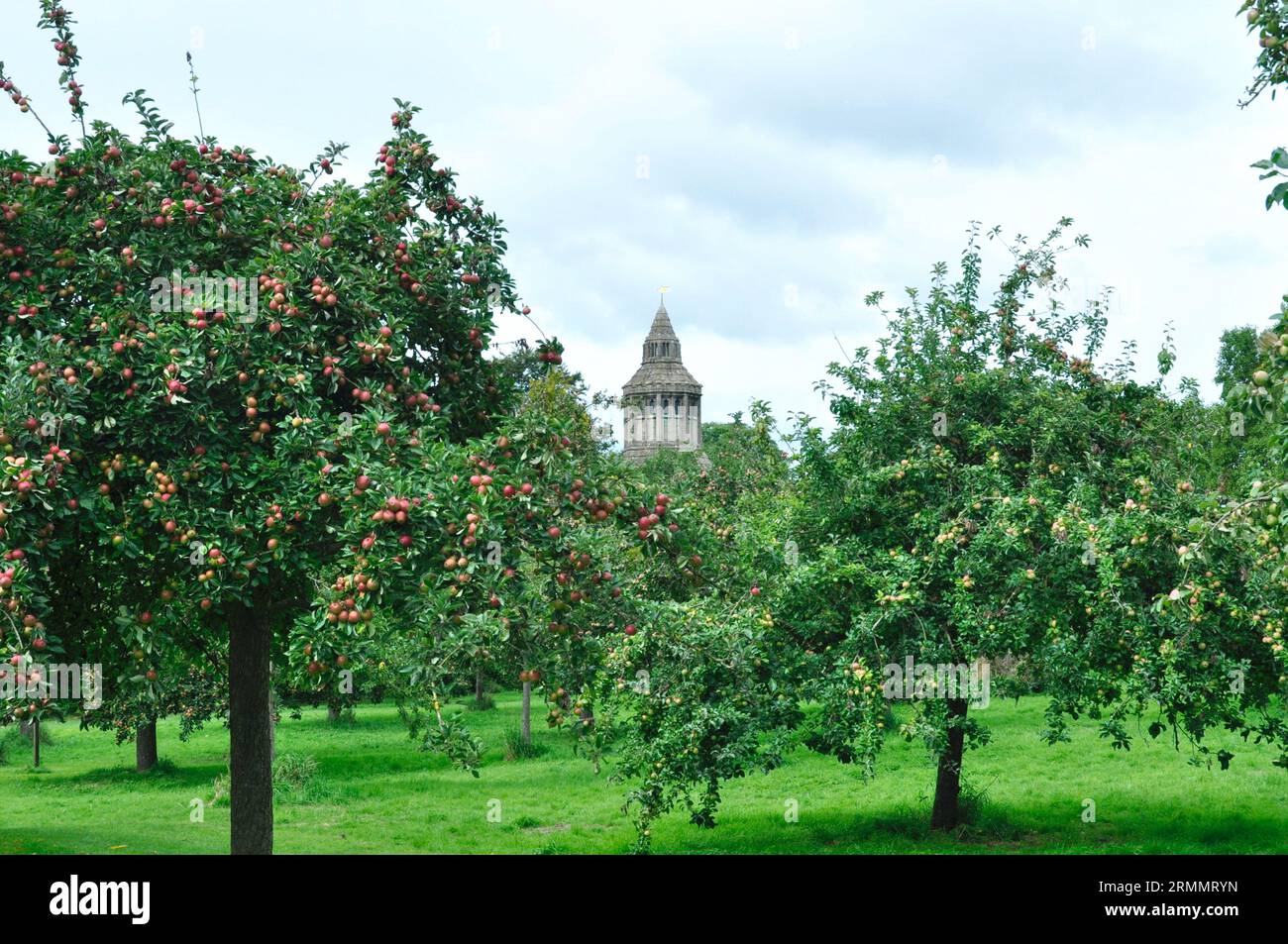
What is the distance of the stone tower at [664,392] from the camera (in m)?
142

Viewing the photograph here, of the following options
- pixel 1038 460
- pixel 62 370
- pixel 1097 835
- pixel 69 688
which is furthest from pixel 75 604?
pixel 1097 835

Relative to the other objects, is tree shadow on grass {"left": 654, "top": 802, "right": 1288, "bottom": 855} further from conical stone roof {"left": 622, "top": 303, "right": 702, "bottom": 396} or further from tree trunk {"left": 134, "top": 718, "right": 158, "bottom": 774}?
conical stone roof {"left": 622, "top": 303, "right": 702, "bottom": 396}

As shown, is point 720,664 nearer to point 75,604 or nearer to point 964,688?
point 964,688

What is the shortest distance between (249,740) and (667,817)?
434 inches

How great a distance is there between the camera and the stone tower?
142 meters

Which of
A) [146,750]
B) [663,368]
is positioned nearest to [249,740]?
[146,750]

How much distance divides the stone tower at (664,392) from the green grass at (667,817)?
10761cm

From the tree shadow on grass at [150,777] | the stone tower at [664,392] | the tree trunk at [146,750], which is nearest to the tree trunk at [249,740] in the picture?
the tree shadow on grass at [150,777]

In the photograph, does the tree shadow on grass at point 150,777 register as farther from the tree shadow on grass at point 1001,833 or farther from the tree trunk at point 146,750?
the tree shadow on grass at point 1001,833

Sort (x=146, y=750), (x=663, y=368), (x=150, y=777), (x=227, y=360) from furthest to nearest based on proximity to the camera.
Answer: (x=663, y=368) < (x=146, y=750) < (x=150, y=777) < (x=227, y=360)

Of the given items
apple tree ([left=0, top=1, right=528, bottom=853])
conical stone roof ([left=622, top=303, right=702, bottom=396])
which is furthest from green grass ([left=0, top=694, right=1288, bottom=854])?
conical stone roof ([left=622, top=303, right=702, bottom=396])

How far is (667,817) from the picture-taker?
23.4m

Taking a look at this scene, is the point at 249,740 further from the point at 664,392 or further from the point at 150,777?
the point at 664,392

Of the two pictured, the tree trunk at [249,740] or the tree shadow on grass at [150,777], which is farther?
the tree shadow on grass at [150,777]
